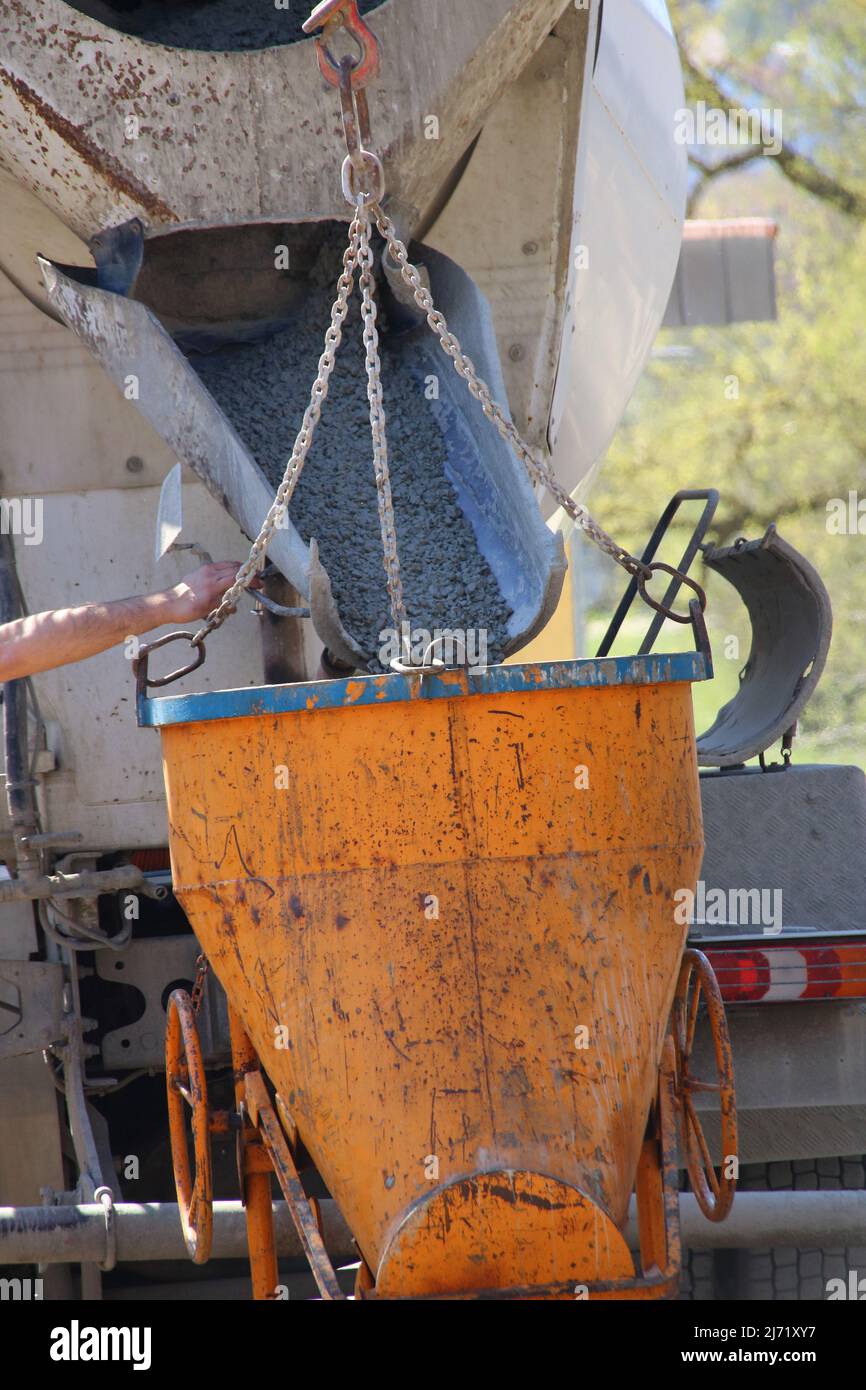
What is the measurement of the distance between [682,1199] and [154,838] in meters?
1.29

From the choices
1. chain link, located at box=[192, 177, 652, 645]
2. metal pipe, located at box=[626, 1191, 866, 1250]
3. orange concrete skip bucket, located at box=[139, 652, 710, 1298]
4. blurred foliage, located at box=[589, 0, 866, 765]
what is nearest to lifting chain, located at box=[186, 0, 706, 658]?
chain link, located at box=[192, 177, 652, 645]

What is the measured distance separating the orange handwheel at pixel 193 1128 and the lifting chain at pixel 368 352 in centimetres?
63

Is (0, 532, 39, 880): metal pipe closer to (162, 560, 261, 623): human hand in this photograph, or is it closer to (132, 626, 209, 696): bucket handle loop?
(162, 560, 261, 623): human hand

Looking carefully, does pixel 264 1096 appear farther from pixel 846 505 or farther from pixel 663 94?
pixel 846 505

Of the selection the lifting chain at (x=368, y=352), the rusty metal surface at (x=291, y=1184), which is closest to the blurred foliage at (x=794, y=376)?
the lifting chain at (x=368, y=352)

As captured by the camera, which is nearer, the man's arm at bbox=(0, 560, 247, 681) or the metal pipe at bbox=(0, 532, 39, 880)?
the man's arm at bbox=(0, 560, 247, 681)

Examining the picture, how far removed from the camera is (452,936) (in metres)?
2.32

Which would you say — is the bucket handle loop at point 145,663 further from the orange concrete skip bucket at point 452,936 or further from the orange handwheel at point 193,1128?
the orange handwheel at point 193,1128

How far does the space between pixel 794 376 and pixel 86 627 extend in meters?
11.9

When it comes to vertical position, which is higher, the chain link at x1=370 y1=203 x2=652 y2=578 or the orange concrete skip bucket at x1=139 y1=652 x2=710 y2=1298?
the chain link at x1=370 y1=203 x2=652 y2=578

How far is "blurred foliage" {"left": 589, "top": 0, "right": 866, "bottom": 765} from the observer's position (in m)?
13.9

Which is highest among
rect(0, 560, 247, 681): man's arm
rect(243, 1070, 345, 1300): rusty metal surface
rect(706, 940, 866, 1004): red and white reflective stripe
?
rect(0, 560, 247, 681): man's arm

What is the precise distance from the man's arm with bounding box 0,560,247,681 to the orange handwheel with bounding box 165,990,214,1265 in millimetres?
714

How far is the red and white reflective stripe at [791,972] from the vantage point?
325 cm
